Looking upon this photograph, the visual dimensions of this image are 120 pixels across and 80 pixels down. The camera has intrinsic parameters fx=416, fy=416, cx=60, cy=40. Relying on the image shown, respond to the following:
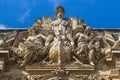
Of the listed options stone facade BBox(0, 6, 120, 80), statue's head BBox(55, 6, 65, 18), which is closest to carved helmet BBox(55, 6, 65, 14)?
statue's head BBox(55, 6, 65, 18)

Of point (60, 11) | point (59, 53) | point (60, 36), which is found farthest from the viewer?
point (60, 11)

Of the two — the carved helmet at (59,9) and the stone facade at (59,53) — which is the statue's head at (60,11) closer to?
the carved helmet at (59,9)

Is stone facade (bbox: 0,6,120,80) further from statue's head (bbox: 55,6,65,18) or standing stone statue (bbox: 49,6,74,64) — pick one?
statue's head (bbox: 55,6,65,18)

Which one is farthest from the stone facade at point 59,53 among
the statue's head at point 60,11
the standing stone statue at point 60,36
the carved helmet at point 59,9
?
the carved helmet at point 59,9

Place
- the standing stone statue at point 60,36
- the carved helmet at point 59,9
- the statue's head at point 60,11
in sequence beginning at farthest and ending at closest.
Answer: the carved helmet at point 59,9
the statue's head at point 60,11
the standing stone statue at point 60,36

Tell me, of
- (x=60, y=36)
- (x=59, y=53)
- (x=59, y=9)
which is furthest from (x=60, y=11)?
(x=59, y=53)

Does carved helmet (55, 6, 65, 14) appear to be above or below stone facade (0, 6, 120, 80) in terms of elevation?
above

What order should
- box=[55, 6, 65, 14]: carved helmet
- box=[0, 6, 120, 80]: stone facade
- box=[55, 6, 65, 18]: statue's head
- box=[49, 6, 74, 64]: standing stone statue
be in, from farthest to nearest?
box=[55, 6, 65, 14]: carved helmet
box=[55, 6, 65, 18]: statue's head
box=[49, 6, 74, 64]: standing stone statue
box=[0, 6, 120, 80]: stone facade

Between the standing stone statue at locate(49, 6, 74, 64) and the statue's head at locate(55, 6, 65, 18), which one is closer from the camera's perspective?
the standing stone statue at locate(49, 6, 74, 64)

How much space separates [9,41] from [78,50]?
2.38 m

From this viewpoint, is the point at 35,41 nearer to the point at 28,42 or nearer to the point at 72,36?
the point at 28,42

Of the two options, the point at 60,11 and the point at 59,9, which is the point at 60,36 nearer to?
the point at 60,11

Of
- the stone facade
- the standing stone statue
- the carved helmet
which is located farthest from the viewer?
the carved helmet

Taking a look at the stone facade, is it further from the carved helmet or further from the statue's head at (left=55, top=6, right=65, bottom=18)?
the carved helmet
